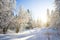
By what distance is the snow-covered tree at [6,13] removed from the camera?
22.2 feet

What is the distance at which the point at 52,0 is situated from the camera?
20.5ft

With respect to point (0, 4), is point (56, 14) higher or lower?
lower

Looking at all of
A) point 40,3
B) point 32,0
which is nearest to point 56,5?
point 40,3

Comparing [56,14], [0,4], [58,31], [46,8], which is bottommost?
[58,31]

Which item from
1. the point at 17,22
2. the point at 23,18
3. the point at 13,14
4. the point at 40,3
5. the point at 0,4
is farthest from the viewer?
the point at 23,18

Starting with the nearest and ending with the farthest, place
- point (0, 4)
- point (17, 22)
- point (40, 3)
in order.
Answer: point (40, 3) → point (0, 4) → point (17, 22)

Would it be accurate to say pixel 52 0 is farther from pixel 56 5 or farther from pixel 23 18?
pixel 23 18

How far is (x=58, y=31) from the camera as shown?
234 inches

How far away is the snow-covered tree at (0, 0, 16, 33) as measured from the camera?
6.77 metres

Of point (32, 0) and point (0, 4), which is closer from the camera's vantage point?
point (32, 0)

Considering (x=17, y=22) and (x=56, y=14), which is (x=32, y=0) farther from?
(x=17, y=22)

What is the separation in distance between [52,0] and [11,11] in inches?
125

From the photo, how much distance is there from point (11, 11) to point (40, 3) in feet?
9.17

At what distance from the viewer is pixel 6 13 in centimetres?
705
